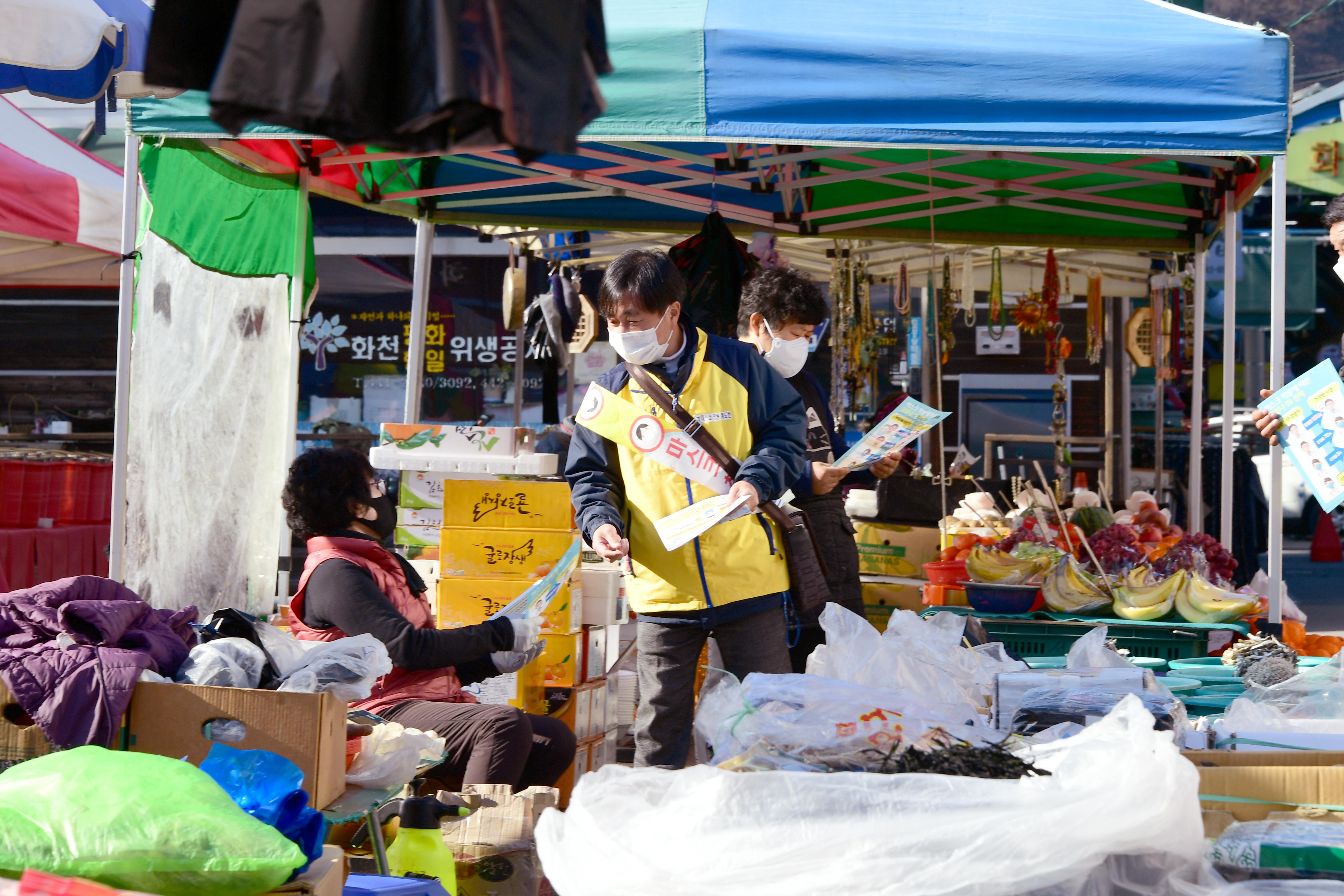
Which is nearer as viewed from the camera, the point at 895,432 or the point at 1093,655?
the point at 1093,655

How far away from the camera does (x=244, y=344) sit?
5074 millimetres

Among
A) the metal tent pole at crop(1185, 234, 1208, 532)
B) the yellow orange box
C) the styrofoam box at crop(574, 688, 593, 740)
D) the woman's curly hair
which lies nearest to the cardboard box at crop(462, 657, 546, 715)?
the yellow orange box

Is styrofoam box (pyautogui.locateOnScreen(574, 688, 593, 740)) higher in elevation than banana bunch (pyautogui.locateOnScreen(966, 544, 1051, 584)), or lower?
lower

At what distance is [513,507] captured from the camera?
446 centimetres

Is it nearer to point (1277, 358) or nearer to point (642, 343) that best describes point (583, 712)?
point (642, 343)

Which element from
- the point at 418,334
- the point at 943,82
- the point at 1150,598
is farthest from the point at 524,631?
the point at 418,334

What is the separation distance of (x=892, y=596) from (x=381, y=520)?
270 cm

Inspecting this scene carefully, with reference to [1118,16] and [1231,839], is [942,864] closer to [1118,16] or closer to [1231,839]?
[1231,839]

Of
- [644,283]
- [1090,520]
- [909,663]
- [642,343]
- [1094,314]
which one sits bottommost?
[909,663]

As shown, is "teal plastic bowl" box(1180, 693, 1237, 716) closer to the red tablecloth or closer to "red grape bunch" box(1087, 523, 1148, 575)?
"red grape bunch" box(1087, 523, 1148, 575)

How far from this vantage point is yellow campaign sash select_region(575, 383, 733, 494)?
3225mm

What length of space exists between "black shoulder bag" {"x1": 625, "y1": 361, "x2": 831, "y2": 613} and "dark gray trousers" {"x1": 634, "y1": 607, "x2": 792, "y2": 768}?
0.14m

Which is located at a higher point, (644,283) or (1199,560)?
(644,283)

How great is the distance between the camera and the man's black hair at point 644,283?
3.21 m
